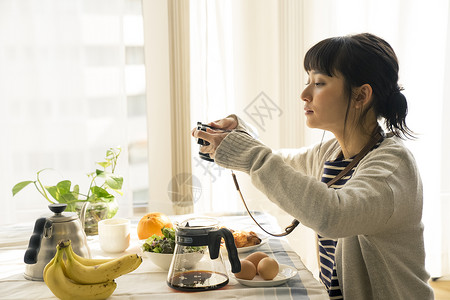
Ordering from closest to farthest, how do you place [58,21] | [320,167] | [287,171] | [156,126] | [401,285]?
[287,171] < [401,285] < [320,167] < [58,21] < [156,126]

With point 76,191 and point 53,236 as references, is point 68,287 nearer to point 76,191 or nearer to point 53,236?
point 53,236

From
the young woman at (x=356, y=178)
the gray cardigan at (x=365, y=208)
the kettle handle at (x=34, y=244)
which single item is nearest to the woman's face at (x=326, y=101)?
the young woman at (x=356, y=178)

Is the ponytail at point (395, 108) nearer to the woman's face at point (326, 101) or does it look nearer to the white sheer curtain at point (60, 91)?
the woman's face at point (326, 101)

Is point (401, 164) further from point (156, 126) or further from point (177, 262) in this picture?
point (156, 126)

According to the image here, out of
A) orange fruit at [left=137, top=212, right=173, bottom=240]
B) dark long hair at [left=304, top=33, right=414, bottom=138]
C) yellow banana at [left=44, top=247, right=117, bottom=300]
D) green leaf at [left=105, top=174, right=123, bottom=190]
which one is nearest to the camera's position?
yellow banana at [left=44, top=247, right=117, bottom=300]

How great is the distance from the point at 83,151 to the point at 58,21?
651 mm

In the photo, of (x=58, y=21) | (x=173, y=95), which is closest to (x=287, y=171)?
(x=173, y=95)

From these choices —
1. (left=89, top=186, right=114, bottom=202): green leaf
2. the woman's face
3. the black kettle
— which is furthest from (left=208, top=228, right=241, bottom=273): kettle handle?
(left=89, top=186, right=114, bottom=202): green leaf

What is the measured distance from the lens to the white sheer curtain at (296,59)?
8.07 feet

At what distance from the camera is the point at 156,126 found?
251cm

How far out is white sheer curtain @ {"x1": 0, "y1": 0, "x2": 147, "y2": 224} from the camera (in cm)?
233

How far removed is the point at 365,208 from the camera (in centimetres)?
97

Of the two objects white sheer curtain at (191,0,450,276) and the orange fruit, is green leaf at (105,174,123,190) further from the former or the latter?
white sheer curtain at (191,0,450,276)

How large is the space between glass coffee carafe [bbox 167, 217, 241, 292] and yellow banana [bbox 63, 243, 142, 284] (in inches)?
4.1
